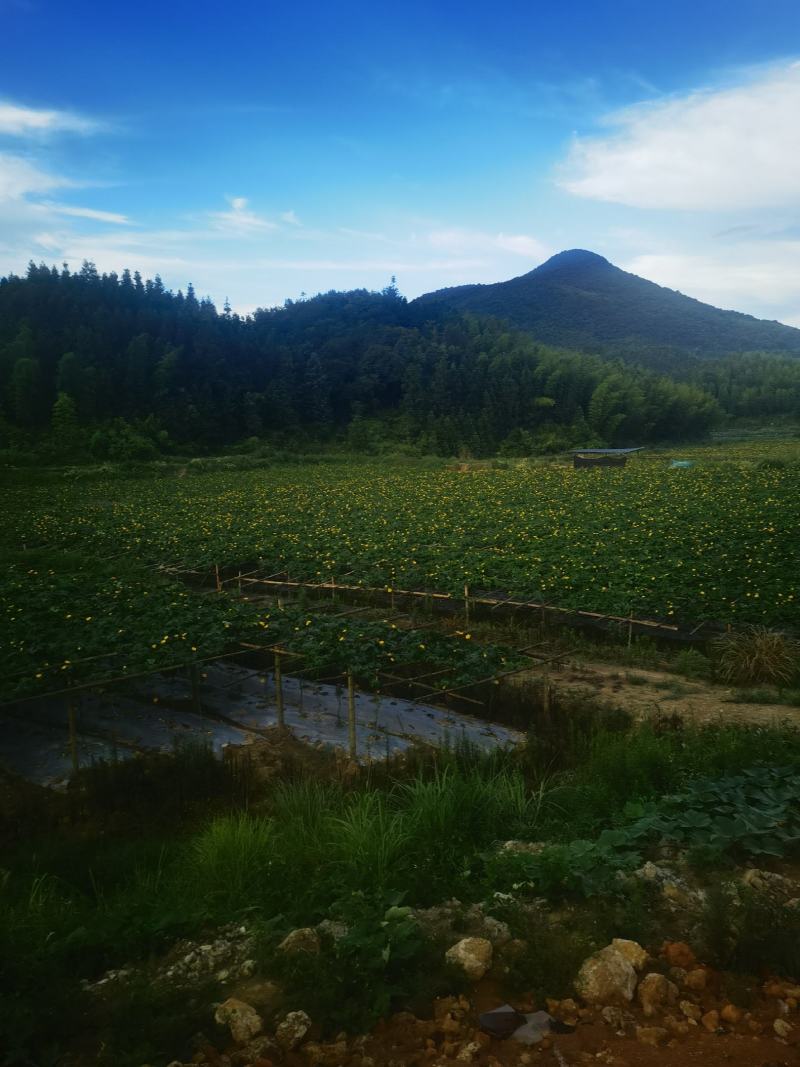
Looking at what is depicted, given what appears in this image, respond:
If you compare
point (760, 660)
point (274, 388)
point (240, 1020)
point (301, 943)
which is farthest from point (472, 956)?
point (274, 388)

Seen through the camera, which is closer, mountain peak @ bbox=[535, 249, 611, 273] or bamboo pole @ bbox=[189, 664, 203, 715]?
bamboo pole @ bbox=[189, 664, 203, 715]

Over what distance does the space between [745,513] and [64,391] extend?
Result: 4790 centimetres

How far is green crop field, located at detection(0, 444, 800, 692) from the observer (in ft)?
30.7

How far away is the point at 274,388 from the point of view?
6091 centimetres

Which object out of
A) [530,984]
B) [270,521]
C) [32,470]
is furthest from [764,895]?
[32,470]

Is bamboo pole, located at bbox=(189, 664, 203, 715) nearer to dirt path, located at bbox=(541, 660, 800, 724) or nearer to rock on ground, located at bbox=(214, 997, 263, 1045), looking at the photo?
dirt path, located at bbox=(541, 660, 800, 724)

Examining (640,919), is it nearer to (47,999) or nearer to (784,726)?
(47,999)

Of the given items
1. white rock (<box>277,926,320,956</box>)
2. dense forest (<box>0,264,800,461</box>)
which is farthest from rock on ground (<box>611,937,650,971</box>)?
dense forest (<box>0,264,800,461</box>)

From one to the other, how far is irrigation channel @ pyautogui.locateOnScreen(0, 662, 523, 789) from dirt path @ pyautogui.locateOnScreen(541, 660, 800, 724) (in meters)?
1.55

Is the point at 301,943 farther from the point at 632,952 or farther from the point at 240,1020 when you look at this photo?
the point at 632,952

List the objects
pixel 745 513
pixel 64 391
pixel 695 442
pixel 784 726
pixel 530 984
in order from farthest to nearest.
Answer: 1. pixel 695 442
2. pixel 64 391
3. pixel 745 513
4. pixel 784 726
5. pixel 530 984

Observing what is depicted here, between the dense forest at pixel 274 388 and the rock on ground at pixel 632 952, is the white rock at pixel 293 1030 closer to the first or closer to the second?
the rock on ground at pixel 632 952

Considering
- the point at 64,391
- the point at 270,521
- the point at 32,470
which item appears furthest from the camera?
the point at 64,391

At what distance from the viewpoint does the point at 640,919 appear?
3.52 meters
